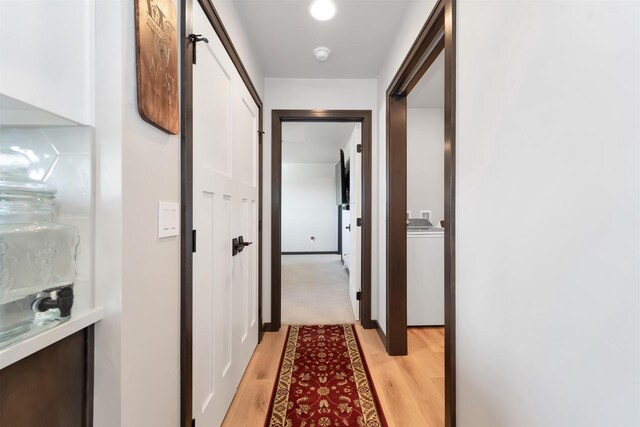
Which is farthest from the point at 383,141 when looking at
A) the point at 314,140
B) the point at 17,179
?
the point at 314,140

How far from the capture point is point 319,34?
72.6 inches

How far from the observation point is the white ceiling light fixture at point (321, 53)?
6.55 feet

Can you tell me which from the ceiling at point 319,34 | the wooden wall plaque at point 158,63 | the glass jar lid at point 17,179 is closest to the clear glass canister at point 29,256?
the glass jar lid at point 17,179

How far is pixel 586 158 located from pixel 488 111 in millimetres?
373

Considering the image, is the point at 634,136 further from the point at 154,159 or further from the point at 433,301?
the point at 433,301

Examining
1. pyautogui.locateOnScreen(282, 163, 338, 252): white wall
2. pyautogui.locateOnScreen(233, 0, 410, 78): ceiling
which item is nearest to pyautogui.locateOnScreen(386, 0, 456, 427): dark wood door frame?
pyautogui.locateOnScreen(233, 0, 410, 78): ceiling

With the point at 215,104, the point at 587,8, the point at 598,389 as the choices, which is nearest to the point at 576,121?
the point at 587,8

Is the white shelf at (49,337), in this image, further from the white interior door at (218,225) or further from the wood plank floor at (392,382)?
the wood plank floor at (392,382)

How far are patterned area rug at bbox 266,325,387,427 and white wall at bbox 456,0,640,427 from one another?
70cm

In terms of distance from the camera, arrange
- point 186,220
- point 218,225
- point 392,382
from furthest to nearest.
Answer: point 392,382 < point 218,225 < point 186,220

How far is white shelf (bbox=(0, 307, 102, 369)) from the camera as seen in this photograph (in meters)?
0.46

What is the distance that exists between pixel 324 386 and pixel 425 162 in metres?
2.36

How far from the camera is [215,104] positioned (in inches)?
49.9

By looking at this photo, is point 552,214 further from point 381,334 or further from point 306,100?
point 306,100
